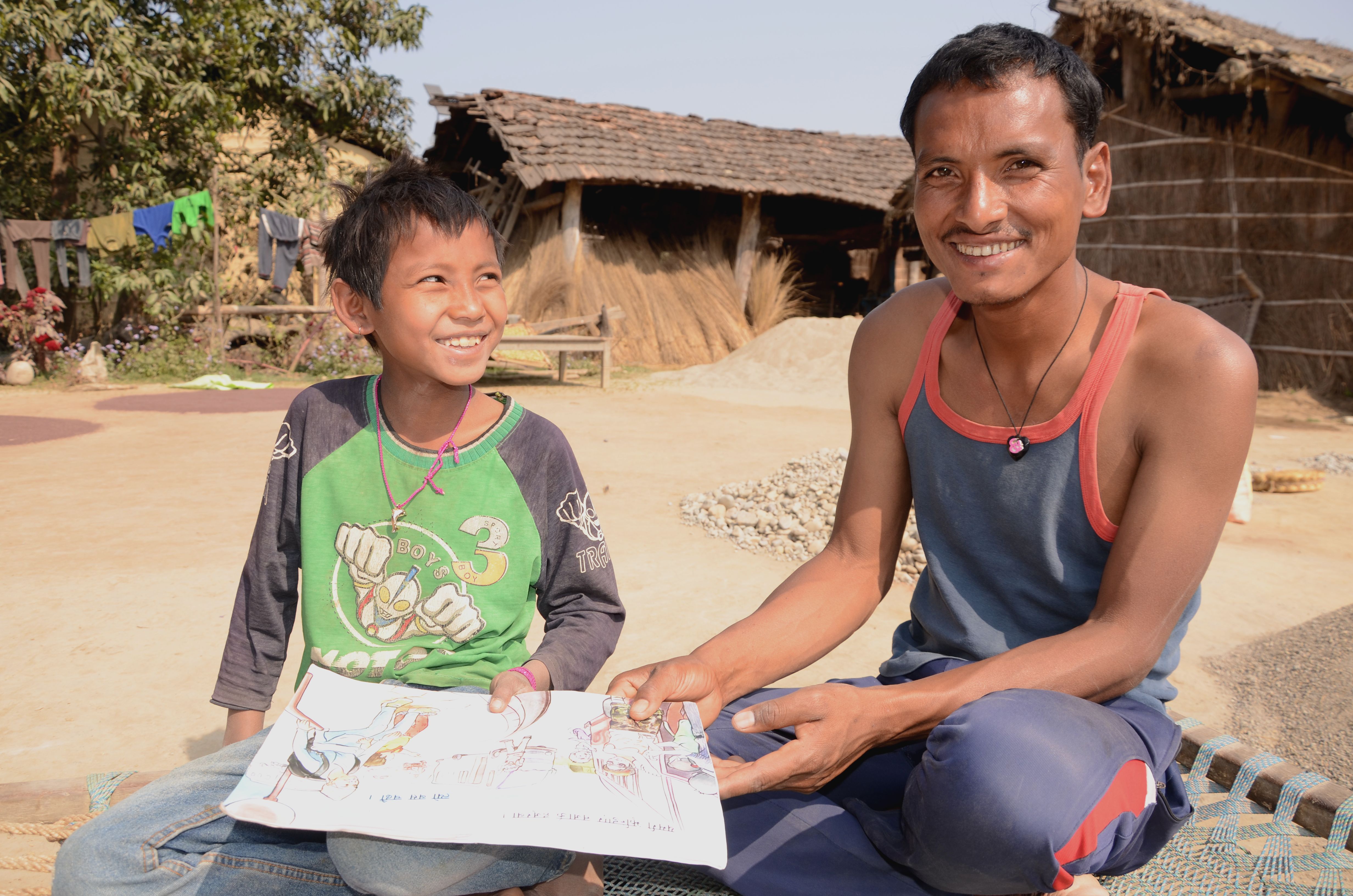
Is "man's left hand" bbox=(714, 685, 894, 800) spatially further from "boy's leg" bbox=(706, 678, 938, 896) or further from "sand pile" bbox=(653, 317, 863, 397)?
"sand pile" bbox=(653, 317, 863, 397)

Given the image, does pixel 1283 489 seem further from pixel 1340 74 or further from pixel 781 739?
pixel 781 739

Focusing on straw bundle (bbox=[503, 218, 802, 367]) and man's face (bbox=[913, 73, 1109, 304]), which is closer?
man's face (bbox=[913, 73, 1109, 304])

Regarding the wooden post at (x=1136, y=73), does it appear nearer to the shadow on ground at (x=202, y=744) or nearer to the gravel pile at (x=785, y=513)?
the gravel pile at (x=785, y=513)

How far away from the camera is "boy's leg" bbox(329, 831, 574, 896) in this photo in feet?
4.32

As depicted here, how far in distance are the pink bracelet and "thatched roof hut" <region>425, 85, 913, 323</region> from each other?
467 inches

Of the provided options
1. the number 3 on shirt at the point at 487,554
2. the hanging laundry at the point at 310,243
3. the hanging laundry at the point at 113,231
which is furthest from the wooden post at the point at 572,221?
the number 3 on shirt at the point at 487,554

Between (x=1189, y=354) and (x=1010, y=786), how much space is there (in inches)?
29.8

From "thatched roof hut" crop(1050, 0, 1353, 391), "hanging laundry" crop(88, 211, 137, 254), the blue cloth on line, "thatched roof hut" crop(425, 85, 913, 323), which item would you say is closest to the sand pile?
"thatched roof hut" crop(425, 85, 913, 323)

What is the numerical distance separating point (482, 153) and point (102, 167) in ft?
21.3

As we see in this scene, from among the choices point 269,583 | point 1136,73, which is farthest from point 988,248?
point 1136,73

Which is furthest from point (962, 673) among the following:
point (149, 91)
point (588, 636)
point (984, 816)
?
point (149, 91)

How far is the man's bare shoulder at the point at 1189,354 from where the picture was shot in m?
1.43

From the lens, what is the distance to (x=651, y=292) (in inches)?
576

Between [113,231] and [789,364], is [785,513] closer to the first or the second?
[789,364]
